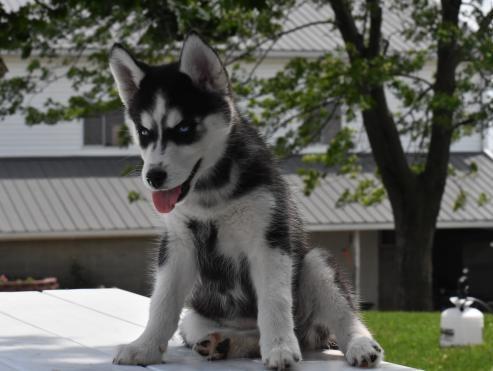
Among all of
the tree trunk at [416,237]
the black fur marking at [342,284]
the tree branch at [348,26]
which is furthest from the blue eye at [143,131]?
the tree trunk at [416,237]

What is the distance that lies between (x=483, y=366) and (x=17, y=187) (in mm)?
14727

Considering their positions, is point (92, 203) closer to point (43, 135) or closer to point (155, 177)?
point (43, 135)

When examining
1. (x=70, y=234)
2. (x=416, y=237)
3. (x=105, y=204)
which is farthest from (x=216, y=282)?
(x=105, y=204)

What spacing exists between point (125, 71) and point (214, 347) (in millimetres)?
983

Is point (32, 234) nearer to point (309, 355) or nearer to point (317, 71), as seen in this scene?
point (317, 71)

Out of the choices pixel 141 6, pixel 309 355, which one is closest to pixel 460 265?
pixel 141 6

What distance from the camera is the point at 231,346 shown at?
11.1 ft

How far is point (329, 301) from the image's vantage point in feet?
11.4

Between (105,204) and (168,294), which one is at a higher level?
(168,294)

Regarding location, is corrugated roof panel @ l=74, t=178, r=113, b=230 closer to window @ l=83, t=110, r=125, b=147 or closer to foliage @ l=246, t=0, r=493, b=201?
window @ l=83, t=110, r=125, b=147

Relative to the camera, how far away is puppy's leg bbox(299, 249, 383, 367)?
3426 millimetres

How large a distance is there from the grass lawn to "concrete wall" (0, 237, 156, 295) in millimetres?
9922

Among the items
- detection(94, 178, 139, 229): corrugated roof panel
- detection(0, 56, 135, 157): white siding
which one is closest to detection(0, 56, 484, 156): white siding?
detection(0, 56, 135, 157): white siding

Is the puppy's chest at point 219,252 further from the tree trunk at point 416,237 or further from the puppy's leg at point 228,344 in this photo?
the tree trunk at point 416,237
